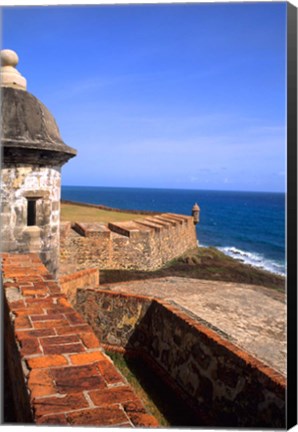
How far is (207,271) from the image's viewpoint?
20312 mm

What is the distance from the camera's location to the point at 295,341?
3.39 meters

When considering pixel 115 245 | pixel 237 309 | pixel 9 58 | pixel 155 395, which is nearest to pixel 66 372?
pixel 9 58

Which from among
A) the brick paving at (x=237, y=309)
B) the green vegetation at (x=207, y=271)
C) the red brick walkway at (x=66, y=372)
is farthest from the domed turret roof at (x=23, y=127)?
the green vegetation at (x=207, y=271)

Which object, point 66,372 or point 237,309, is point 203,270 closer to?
point 237,309

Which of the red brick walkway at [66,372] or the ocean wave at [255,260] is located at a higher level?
the red brick walkway at [66,372]

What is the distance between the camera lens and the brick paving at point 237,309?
5.98 m

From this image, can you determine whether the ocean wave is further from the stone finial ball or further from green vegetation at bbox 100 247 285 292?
the stone finial ball

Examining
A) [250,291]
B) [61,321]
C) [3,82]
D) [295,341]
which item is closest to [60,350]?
[61,321]

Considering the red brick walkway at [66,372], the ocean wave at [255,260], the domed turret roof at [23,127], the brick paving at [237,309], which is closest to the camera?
the red brick walkway at [66,372]

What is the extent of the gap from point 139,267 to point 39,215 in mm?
11525

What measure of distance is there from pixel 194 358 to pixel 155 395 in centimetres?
98

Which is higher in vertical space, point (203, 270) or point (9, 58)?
point (9, 58)

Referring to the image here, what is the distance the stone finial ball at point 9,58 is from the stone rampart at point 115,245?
347 inches

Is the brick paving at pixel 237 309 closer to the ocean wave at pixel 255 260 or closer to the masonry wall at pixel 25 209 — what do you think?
the masonry wall at pixel 25 209
